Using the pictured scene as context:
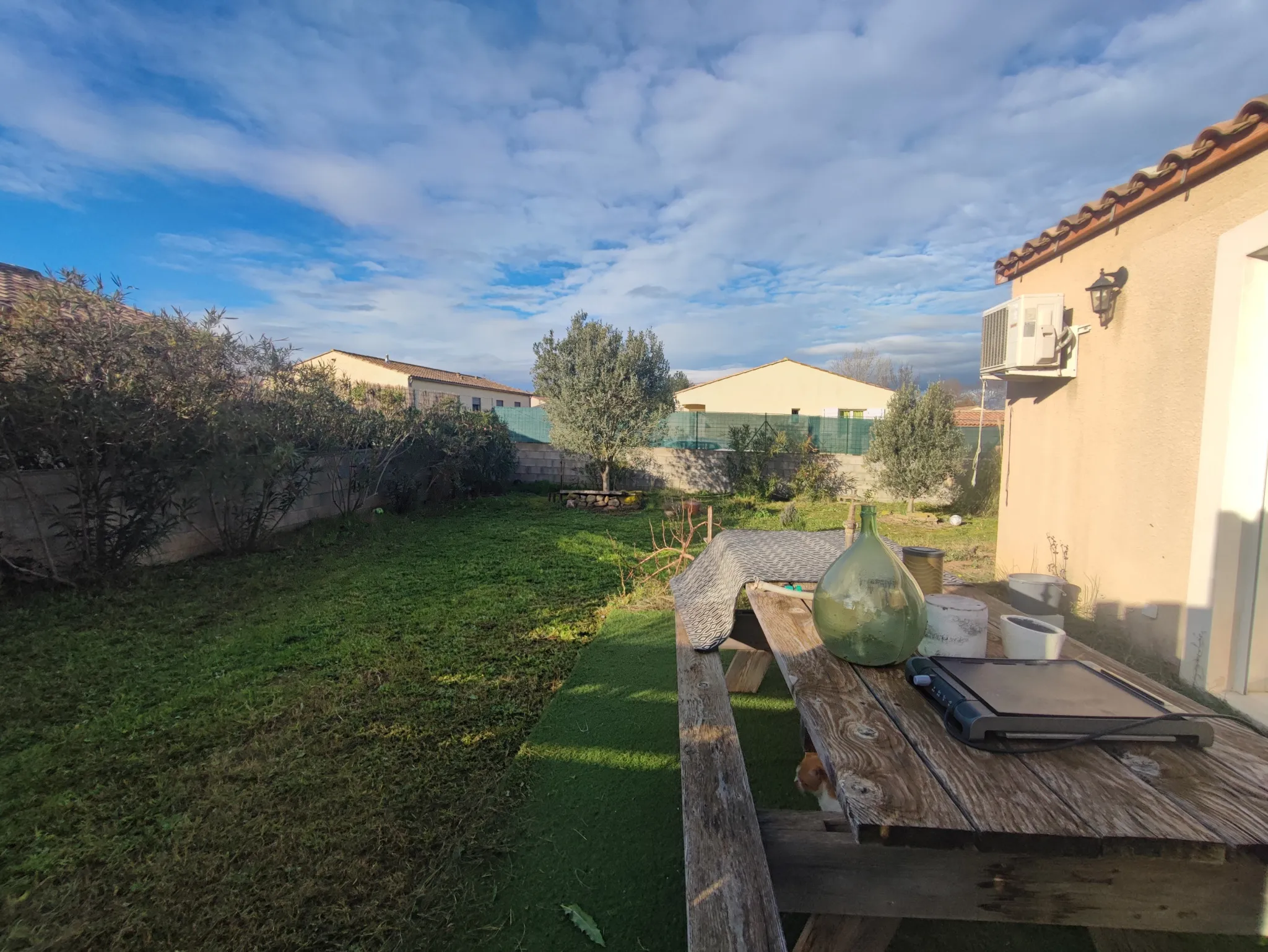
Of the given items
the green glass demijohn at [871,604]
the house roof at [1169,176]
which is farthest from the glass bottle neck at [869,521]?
the house roof at [1169,176]

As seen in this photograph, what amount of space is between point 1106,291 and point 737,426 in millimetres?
8406

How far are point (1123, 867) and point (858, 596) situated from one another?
0.58 meters

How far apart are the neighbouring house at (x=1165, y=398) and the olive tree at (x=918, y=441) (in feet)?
14.4

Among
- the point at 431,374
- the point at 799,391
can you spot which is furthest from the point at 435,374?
the point at 799,391

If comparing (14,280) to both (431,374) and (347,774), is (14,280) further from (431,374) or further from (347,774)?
(431,374)

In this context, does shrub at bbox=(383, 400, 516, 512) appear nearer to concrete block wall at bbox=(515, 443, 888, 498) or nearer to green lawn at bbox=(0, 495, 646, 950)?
concrete block wall at bbox=(515, 443, 888, 498)

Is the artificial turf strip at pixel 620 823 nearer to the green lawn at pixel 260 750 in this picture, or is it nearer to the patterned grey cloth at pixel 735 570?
the green lawn at pixel 260 750

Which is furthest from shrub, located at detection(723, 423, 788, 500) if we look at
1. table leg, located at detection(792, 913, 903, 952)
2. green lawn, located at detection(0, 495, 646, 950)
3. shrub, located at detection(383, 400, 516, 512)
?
table leg, located at detection(792, 913, 903, 952)

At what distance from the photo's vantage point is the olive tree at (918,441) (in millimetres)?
8375

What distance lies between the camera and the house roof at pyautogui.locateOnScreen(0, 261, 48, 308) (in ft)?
20.0

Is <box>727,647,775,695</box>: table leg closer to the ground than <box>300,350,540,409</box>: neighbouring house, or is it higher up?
closer to the ground

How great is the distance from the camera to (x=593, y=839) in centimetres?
188

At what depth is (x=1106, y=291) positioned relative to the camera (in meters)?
3.35

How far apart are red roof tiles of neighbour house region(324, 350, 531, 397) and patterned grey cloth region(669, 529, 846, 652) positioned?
79.6 feet
